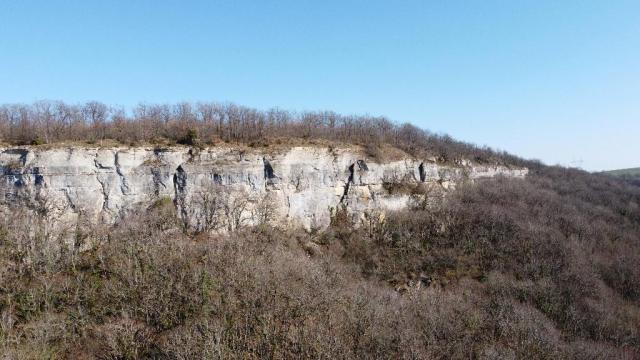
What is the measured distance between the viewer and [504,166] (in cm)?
7894

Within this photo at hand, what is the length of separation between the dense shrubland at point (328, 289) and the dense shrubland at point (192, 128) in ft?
33.5

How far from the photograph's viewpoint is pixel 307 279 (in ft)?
95.2

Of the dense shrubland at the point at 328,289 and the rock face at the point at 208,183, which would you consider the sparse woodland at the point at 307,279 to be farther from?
the rock face at the point at 208,183

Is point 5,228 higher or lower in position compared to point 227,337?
higher

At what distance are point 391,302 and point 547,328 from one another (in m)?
11.3

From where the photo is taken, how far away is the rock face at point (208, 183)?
125 feet

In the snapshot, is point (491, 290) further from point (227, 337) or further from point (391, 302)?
point (227, 337)

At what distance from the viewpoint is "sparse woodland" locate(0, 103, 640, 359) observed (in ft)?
73.2

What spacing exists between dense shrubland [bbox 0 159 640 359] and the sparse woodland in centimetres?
15

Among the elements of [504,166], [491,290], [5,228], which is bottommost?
[491,290]

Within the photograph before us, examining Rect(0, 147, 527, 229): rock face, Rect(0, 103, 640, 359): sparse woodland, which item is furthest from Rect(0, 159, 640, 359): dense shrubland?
Rect(0, 147, 527, 229): rock face

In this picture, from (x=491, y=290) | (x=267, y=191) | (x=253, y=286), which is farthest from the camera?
(x=267, y=191)

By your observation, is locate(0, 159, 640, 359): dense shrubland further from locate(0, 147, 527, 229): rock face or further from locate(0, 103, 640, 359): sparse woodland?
locate(0, 147, 527, 229): rock face

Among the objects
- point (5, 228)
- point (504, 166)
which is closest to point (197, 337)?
point (5, 228)
